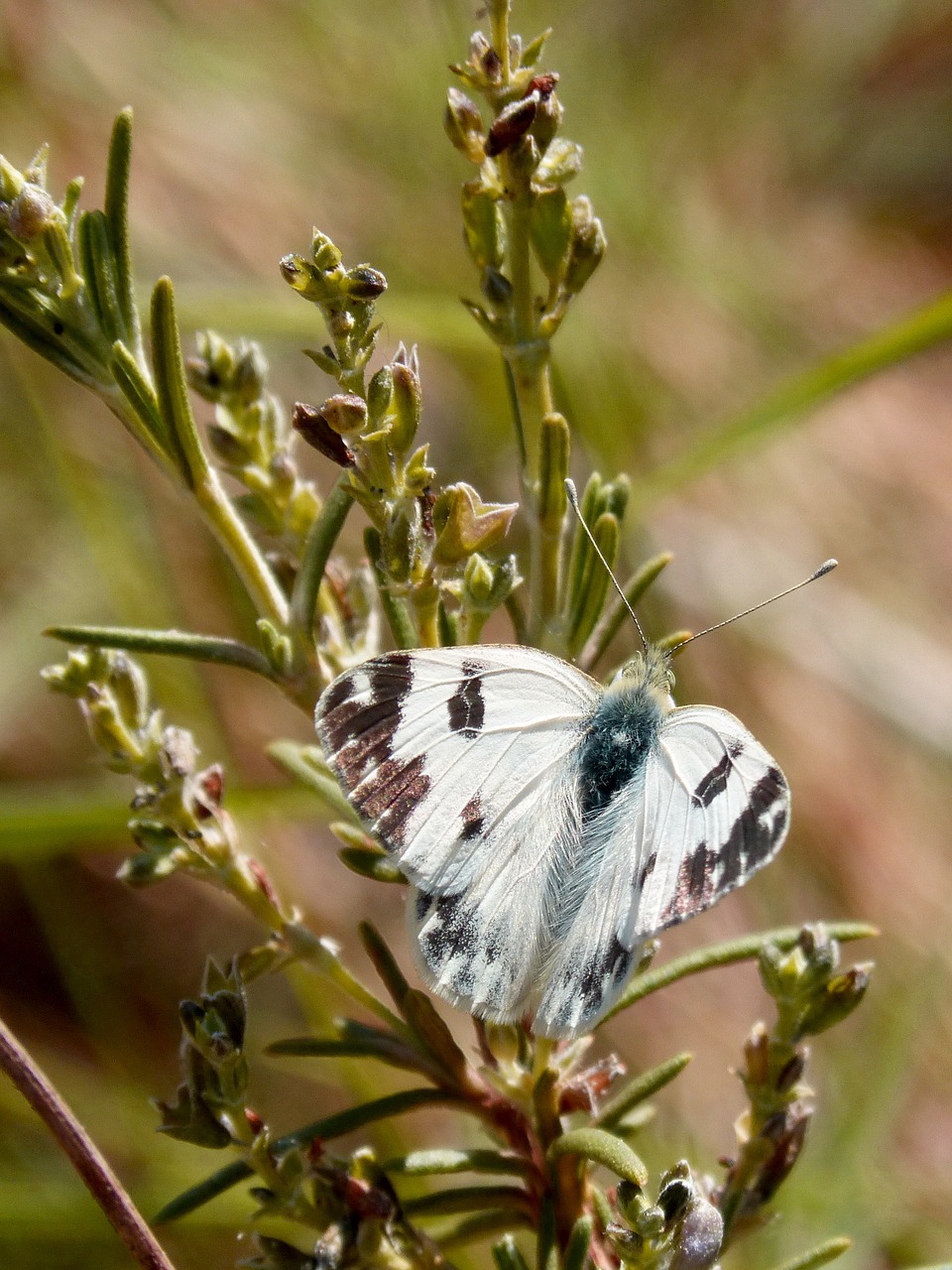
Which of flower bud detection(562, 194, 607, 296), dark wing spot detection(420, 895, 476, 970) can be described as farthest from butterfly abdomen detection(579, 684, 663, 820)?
flower bud detection(562, 194, 607, 296)

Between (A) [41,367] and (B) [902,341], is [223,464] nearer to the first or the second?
(B) [902,341]

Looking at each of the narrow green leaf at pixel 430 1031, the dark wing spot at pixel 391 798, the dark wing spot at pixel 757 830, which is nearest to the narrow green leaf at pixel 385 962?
the narrow green leaf at pixel 430 1031

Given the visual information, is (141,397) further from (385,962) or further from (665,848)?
(665,848)

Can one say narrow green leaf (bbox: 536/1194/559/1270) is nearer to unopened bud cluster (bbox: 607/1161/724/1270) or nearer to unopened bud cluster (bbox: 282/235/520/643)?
unopened bud cluster (bbox: 607/1161/724/1270)

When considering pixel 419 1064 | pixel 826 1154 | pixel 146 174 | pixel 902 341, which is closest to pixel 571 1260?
pixel 419 1064

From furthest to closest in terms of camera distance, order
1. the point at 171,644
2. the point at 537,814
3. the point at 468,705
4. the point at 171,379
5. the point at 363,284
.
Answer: the point at 537,814, the point at 468,705, the point at 171,644, the point at 171,379, the point at 363,284

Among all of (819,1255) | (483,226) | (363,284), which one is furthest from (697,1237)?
(483,226)

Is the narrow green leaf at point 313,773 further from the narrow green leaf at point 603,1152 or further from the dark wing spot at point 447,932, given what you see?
the narrow green leaf at point 603,1152
